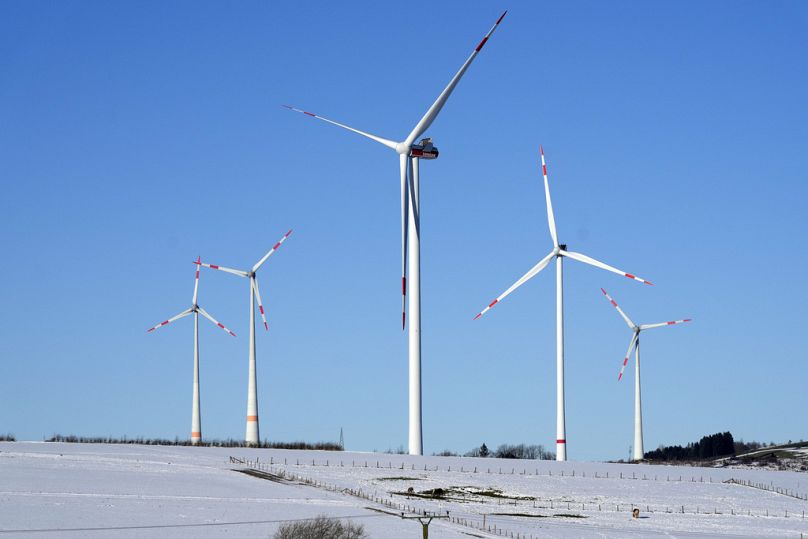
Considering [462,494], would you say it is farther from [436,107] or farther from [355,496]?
[436,107]

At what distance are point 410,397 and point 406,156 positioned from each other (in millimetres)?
19225

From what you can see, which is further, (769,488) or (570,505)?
(769,488)

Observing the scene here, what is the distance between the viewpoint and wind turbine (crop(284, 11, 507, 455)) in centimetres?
9844

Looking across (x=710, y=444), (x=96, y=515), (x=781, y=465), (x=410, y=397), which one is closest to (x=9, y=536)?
(x=96, y=515)

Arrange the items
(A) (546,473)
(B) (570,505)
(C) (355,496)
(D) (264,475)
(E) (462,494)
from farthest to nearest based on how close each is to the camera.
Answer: (A) (546,473), (D) (264,475), (E) (462,494), (B) (570,505), (C) (355,496)

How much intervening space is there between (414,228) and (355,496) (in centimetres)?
3405

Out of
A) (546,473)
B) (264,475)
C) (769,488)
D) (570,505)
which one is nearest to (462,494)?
(570,505)

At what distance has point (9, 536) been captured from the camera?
49594 mm

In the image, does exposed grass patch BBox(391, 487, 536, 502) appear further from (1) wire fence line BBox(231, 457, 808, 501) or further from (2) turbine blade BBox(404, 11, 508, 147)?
(2) turbine blade BBox(404, 11, 508, 147)

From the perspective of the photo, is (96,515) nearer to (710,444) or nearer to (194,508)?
(194,508)

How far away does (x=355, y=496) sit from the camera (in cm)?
7231

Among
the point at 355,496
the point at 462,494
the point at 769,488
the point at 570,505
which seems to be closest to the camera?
the point at 355,496

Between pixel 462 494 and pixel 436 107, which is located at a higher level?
pixel 436 107

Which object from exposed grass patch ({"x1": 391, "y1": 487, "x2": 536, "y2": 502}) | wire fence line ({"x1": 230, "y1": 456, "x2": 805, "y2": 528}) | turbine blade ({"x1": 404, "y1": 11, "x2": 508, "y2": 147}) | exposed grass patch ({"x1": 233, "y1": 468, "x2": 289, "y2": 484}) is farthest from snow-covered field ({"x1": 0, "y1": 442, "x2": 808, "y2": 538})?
turbine blade ({"x1": 404, "y1": 11, "x2": 508, "y2": 147})
